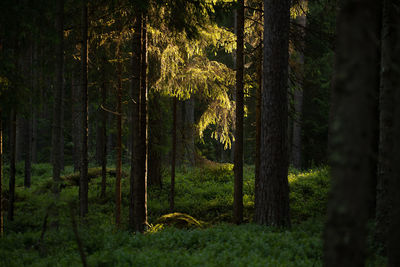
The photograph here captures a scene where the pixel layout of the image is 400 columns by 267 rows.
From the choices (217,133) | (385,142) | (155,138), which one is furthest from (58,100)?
(385,142)

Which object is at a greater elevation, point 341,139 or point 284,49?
point 284,49

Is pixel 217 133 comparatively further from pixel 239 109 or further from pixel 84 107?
pixel 84 107

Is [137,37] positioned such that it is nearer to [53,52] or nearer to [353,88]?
[53,52]

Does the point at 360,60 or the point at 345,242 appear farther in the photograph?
the point at 345,242

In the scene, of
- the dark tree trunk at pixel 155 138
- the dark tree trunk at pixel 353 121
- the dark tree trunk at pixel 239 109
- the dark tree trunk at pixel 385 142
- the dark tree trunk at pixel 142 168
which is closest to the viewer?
the dark tree trunk at pixel 353 121

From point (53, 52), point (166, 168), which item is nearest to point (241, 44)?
point (53, 52)

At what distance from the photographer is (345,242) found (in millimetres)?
2848

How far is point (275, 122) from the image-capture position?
8914mm

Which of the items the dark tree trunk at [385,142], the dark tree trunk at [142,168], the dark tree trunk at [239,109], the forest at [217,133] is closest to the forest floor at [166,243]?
the forest at [217,133]

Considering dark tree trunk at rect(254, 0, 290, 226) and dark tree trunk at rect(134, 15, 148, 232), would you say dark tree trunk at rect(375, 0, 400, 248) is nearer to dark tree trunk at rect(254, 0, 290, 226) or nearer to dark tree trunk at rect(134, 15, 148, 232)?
dark tree trunk at rect(254, 0, 290, 226)

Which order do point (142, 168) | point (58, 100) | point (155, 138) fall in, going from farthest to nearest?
point (155, 138), point (142, 168), point (58, 100)

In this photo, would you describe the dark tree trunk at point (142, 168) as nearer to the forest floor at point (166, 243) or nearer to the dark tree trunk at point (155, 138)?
the forest floor at point (166, 243)

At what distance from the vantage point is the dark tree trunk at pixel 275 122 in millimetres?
8797

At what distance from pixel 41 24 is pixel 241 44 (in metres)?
6.05
